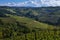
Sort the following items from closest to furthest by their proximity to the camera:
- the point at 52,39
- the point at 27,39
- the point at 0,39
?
the point at 52,39
the point at 27,39
the point at 0,39

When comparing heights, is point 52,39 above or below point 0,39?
above

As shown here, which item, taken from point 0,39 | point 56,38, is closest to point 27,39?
point 56,38

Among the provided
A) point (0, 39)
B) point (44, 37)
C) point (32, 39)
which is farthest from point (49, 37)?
point (0, 39)

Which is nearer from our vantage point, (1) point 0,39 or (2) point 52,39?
(2) point 52,39

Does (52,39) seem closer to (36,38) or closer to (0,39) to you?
(36,38)

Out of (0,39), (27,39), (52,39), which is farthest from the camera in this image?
(0,39)

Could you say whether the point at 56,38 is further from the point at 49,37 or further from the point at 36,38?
the point at 36,38

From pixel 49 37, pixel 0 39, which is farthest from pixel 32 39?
pixel 0 39

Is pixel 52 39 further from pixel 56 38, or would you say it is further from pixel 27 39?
pixel 27 39
